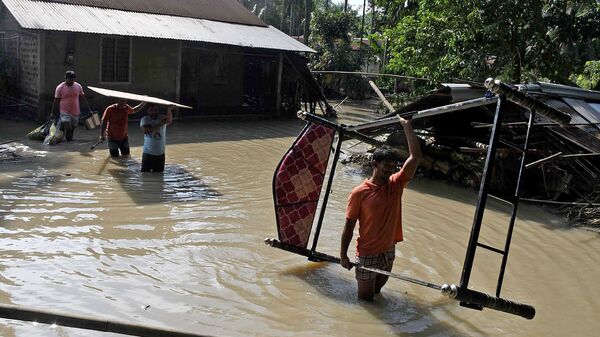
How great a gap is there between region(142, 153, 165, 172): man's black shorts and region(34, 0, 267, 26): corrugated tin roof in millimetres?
8014

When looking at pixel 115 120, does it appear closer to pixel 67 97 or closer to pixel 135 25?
pixel 67 97

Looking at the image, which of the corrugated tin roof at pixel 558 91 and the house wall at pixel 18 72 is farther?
the house wall at pixel 18 72

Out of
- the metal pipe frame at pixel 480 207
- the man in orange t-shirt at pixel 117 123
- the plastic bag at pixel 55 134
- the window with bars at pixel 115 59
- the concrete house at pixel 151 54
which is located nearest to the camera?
the metal pipe frame at pixel 480 207

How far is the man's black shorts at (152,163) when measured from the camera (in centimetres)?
952

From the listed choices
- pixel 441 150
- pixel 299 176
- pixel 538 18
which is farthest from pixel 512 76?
pixel 299 176

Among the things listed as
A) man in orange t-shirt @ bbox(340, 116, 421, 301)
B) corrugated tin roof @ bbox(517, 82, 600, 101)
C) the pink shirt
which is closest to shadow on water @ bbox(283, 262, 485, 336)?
man in orange t-shirt @ bbox(340, 116, 421, 301)

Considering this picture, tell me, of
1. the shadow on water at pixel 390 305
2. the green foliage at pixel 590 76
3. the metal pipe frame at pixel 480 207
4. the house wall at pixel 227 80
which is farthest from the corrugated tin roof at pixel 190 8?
the metal pipe frame at pixel 480 207

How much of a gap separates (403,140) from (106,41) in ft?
28.7

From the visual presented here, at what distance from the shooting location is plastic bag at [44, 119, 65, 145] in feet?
37.6

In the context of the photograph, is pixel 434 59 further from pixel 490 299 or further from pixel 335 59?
pixel 335 59

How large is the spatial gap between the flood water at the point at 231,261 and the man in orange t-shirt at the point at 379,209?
58cm

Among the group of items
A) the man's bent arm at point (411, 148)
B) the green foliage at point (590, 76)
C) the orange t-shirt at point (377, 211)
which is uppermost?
the green foliage at point (590, 76)

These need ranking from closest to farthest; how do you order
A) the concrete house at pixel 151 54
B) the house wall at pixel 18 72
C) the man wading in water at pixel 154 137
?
the man wading in water at pixel 154 137 < the concrete house at pixel 151 54 < the house wall at pixel 18 72

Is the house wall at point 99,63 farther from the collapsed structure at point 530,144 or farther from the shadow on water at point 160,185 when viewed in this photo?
the collapsed structure at point 530,144
